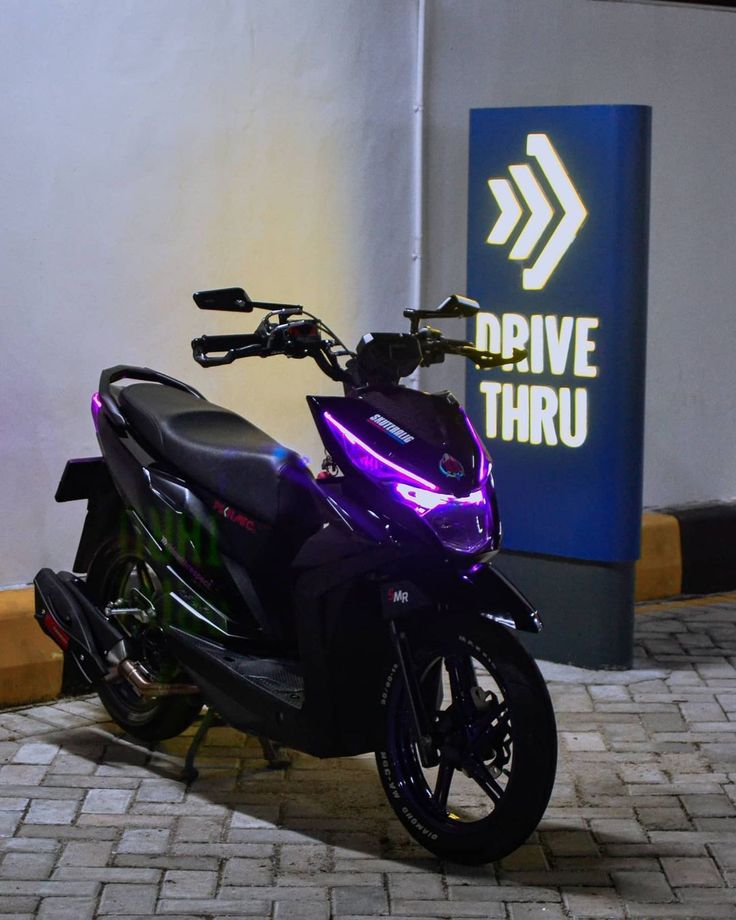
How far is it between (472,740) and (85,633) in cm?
151

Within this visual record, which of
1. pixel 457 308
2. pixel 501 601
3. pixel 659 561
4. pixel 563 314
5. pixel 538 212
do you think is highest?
pixel 538 212

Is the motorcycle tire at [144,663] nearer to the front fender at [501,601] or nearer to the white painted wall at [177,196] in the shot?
the white painted wall at [177,196]

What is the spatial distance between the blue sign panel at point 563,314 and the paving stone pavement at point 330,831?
80 centimetres

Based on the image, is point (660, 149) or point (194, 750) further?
point (660, 149)

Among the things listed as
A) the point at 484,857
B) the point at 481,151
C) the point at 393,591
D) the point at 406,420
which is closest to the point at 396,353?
the point at 406,420

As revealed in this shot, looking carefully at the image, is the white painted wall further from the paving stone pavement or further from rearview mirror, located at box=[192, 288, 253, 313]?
rearview mirror, located at box=[192, 288, 253, 313]

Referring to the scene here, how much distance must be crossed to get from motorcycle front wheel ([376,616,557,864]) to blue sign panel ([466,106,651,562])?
1.84 metres

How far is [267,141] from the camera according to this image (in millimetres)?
6363

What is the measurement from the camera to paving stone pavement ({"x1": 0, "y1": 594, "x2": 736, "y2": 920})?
410cm

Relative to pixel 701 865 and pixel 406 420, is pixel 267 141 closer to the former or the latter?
pixel 406 420

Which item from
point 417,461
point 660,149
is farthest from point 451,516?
point 660,149

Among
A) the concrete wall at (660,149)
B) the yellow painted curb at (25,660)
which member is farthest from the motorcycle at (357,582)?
the concrete wall at (660,149)

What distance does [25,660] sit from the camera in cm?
567

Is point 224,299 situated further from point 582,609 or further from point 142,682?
point 582,609
